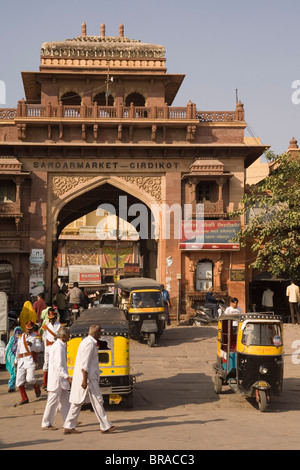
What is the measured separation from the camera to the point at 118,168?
84.0 ft

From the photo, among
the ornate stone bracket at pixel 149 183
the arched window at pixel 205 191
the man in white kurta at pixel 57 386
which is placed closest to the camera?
the man in white kurta at pixel 57 386

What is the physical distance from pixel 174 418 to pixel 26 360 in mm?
3233

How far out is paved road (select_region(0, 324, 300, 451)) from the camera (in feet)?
25.5

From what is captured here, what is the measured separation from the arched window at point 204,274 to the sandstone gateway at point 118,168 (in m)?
0.04

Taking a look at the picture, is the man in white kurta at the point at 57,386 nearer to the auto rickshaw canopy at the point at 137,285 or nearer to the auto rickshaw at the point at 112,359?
the auto rickshaw at the point at 112,359

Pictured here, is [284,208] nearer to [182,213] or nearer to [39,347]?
[182,213]

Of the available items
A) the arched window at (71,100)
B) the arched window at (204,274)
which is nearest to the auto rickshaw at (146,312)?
the arched window at (204,274)

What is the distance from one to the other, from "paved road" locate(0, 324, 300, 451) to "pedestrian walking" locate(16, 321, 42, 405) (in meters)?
0.31

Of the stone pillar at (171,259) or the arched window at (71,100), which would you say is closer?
the stone pillar at (171,259)

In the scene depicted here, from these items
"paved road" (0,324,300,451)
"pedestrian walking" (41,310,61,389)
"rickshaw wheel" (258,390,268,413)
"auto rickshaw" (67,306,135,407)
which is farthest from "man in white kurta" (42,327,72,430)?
"pedestrian walking" (41,310,61,389)

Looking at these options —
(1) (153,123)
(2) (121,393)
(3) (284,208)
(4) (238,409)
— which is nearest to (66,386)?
(2) (121,393)

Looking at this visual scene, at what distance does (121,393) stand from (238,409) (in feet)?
6.68

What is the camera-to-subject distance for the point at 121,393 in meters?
10.4

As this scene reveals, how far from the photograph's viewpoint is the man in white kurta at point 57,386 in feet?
29.0
